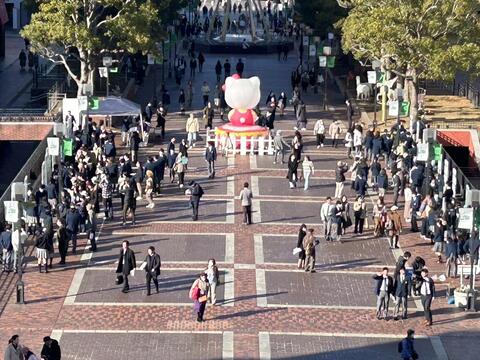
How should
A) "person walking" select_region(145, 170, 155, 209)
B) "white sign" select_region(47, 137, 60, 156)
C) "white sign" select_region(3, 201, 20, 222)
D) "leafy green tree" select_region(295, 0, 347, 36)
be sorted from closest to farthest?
"white sign" select_region(3, 201, 20, 222), "white sign" select_region(47, 137, 60, 156), "person walking" select_region(145, 170, 155, 209), "leafy green tree" select_region(295, 0, 347, 36)

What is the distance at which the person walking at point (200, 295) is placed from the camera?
32.6 meters

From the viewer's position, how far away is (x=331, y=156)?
52500 millimetres

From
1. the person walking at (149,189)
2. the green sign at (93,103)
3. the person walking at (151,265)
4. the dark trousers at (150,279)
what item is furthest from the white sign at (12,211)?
the green sign at (93,103)

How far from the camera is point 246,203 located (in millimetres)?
41031

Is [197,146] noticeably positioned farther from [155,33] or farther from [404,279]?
[404,279]

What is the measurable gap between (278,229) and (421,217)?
397 cm

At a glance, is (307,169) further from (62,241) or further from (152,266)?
(152,266)

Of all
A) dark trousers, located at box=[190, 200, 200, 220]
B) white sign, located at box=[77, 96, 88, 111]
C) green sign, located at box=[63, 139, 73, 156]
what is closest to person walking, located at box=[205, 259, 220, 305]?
dark trousers, located at box=[190, 200, 200, 220]

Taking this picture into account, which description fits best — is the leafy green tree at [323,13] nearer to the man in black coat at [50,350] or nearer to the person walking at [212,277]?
the person walking at [212,277]

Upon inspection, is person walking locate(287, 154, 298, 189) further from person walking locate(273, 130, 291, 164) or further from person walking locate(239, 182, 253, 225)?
person walking locate(239, 182, 253, 225)

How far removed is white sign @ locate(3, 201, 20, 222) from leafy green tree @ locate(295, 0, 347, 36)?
4069 centimetres

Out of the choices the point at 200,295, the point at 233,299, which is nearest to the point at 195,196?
the point at 233,299

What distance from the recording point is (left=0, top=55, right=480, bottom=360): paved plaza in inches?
1240

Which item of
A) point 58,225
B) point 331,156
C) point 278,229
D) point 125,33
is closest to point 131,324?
point 58,225
